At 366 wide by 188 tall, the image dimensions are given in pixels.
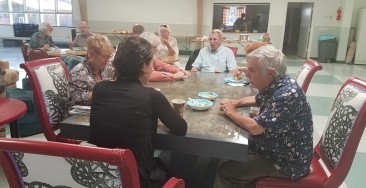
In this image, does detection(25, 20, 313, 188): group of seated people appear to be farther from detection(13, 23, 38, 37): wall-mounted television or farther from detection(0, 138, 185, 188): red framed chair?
detection(13, 23, 38, 37): wall-mounted television

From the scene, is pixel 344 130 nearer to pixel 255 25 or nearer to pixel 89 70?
pixel 89 70

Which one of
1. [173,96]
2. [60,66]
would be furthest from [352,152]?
[60,66]

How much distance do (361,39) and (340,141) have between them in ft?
29.0

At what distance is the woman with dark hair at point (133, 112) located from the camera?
1.21 metres

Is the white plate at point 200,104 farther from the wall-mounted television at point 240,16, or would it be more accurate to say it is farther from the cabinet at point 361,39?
the wall-mounted television at point 240,16

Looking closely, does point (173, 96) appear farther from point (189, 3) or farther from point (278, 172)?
point (189, 3)

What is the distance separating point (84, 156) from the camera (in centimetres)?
67

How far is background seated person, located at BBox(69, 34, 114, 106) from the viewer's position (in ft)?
6.09

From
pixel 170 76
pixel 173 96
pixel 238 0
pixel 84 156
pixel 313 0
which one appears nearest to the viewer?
pixel 84 156

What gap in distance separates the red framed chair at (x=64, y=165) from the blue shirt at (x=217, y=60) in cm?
313

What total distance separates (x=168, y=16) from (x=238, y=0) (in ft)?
8.84

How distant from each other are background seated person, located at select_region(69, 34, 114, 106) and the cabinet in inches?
355

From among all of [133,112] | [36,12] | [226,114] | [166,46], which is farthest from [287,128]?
[36,12]

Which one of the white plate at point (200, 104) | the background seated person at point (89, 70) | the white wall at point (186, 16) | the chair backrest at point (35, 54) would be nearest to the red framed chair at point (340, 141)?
the white plate at point (200, 104)
